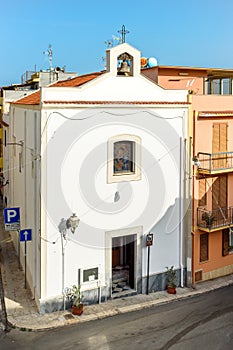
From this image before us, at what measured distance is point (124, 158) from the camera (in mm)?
16906

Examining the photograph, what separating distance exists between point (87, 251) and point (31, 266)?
274cm

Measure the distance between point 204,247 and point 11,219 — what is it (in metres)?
8.62

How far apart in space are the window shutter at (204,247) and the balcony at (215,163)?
2.99m

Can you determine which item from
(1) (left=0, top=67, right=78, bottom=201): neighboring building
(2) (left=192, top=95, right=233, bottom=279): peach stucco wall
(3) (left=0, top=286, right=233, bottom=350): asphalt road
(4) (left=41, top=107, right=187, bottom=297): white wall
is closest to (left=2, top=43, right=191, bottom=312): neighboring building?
(4) (left=41, top=107, right=187, bottom=297): white wall

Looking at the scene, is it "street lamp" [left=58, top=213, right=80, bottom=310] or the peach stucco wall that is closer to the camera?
"street lamp" [left=58, top=213, right=80, bottom=310]

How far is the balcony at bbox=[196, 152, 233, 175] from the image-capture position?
18281mm

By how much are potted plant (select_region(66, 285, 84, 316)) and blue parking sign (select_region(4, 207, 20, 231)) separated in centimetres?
347

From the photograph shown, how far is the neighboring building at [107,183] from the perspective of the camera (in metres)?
15.5

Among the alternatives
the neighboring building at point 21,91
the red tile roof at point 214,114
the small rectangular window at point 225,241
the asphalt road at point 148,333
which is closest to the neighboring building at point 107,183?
the red tile roof at point 214,114

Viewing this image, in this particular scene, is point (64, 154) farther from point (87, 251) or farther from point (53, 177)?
point (87, 251)

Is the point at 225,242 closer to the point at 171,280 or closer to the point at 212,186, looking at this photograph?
the point at 212,186

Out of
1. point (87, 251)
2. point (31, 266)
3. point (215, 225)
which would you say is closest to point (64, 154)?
point (87, 251)

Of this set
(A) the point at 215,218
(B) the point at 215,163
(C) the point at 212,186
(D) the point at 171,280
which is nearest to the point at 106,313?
(D) the point at 171,280

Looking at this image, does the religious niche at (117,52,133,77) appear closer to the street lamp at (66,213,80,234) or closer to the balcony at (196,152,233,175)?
the balcony at (196,152,233,175)
